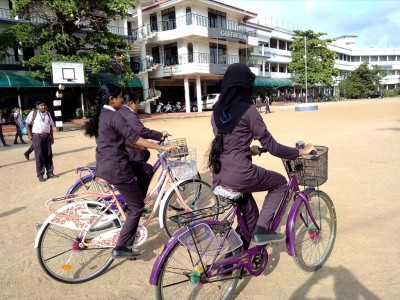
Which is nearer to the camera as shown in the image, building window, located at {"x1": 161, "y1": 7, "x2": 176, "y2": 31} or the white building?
the white building

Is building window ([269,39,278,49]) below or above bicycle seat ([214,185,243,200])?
above

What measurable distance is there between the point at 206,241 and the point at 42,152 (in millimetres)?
5720

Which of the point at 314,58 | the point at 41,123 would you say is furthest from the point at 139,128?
the point at 314,58

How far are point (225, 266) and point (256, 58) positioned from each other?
4185cm

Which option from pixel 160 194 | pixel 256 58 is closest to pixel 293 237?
pixel 160 194

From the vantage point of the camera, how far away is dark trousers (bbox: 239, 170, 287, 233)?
270 centimetres

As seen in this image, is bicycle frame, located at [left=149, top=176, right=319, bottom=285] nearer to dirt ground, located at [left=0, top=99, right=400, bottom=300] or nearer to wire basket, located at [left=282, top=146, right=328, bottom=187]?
wire basket, located at [left=282, top=146, right=328, bottom=187]

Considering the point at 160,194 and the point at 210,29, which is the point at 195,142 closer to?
→ the point at 160,194

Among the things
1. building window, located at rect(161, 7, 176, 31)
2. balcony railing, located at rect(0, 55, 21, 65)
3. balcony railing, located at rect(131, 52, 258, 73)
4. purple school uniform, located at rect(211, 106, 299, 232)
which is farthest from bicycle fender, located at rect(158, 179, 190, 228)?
building window, located at rect(161, 7, 176, 31)

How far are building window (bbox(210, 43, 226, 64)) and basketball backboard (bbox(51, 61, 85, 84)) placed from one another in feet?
49.2

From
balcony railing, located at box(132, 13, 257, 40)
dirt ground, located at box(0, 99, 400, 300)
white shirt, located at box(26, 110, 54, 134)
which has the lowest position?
dirt ground, located at box(0, 99, 400, 300)

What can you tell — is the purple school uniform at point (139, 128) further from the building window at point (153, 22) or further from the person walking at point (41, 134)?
the building window at point (153, 22)

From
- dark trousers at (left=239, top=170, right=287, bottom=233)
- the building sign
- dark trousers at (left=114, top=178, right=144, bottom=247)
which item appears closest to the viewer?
dark trousers at (left=239, top=170, right=287, bottom=233)

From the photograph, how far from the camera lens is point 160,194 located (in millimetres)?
3762
